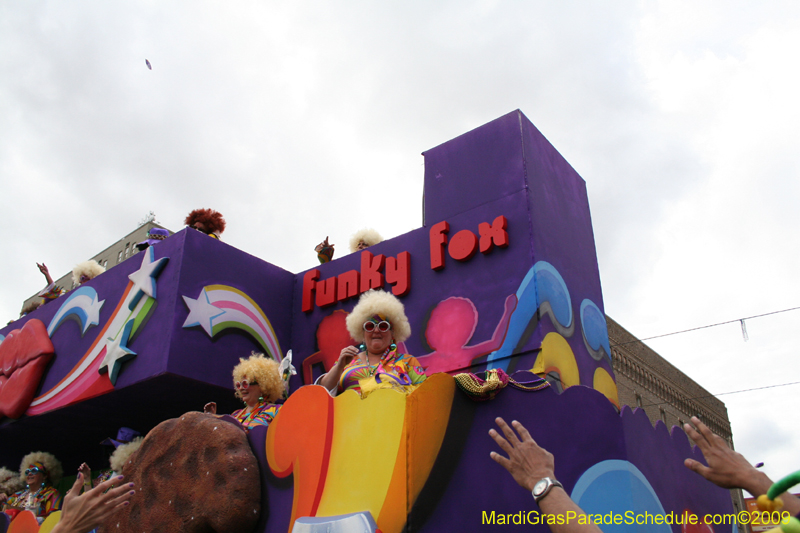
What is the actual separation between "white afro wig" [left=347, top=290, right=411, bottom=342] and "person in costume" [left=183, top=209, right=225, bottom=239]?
3.06 meters

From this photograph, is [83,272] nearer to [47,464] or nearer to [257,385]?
[47,464]

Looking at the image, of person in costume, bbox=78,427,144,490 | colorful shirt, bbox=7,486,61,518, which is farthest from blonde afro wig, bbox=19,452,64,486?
person in costume, bbox=78,427,144,490

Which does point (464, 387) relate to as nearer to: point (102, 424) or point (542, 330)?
point (542, 330)

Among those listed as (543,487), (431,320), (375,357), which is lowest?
(543,487)

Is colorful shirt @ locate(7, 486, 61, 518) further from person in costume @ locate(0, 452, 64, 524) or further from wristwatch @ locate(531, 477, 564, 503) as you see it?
wristwatch @ locate(531, 477, 564, 503)

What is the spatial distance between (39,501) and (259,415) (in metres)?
4.47

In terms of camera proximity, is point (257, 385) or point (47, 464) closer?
point (257, 385)

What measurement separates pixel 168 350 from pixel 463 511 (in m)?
3.67

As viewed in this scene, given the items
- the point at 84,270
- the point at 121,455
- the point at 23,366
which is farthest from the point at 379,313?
the point at 84,270

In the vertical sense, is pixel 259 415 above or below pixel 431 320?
below

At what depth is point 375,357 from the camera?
417 centimetres

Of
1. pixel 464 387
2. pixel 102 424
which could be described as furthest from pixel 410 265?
pixel 102 424

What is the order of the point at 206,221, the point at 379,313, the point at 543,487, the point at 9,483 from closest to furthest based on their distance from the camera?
1. the point at 543,487
2. the point at 379,313
3. the point at 206,221
4. the point at 9,483

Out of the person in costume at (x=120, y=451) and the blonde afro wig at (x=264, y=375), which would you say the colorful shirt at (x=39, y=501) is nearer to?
the person in costume at (x=120, y=451)
